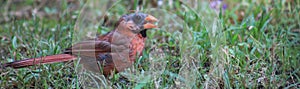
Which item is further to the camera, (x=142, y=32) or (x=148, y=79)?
(x=142, y=32)

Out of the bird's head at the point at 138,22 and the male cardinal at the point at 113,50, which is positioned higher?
the bird's head at the point at 138,22

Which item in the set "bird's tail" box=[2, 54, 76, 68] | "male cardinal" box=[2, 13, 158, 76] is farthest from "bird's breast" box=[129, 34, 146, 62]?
"bird's tail" box=[2, 54, 76, 68]

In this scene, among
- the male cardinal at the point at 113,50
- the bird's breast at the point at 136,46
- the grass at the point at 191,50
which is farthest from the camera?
the bird's breast at the point at 136,46

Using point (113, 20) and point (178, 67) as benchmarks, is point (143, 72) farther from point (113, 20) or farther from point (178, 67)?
point (113, 20)

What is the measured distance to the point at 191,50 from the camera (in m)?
4.40

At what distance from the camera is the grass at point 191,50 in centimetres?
399

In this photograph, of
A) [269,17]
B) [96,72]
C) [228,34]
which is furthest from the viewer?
[269,17]

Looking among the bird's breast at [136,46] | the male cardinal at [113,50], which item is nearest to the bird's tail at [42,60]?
the male cardinal at [113,50]

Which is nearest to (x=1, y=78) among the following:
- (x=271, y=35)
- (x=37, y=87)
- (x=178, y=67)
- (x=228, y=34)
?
(x=37, y=87)

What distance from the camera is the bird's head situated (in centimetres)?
436

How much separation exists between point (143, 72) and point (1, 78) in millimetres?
1103

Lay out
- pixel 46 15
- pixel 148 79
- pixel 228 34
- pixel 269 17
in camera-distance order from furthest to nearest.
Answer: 1. pixel 46 15
2. pixel 269 17
3. pixel 228 34
4. pixel 148 79

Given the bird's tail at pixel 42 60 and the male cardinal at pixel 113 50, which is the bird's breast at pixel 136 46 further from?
the bird's tail at pixel 42 60

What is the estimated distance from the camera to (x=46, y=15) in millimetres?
6664
